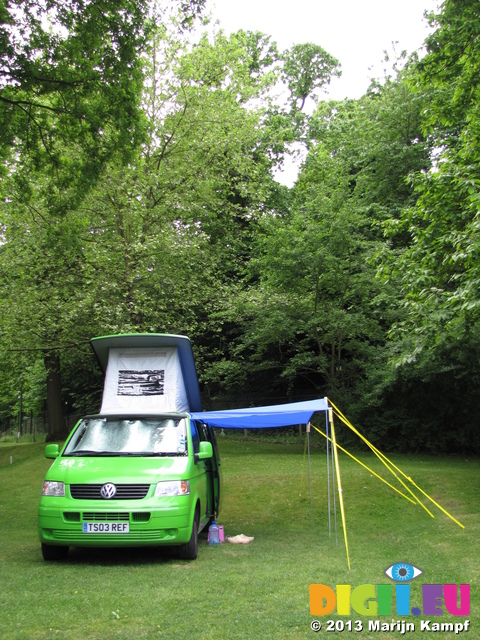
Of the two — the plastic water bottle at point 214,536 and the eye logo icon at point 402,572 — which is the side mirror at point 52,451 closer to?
the plastic water bottle at point 214,536

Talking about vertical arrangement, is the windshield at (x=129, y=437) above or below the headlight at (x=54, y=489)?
above

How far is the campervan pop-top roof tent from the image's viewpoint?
9781mm

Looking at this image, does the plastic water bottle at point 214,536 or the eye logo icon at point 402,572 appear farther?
the plastic water bottle at point 214,536

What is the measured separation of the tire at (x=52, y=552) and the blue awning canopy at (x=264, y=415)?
2581 mm

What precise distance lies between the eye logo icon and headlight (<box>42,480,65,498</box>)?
13.1 feet

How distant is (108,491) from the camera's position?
7152 millimetres

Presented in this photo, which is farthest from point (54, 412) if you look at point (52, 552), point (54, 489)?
point (54, 489)

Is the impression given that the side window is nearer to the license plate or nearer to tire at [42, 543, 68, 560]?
the license plate

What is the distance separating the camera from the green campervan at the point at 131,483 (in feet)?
23.2

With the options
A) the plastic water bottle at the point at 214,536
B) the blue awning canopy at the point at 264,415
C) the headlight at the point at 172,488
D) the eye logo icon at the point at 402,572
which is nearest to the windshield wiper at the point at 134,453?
the headlight at the point at 172,488

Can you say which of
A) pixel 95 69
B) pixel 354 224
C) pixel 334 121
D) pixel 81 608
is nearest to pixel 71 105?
pixel 95 69

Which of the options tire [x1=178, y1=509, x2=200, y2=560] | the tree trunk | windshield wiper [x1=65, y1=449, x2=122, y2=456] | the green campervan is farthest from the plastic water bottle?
the tree trunk

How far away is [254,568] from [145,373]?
3.92 meters

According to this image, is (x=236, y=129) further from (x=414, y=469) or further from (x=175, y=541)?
(x=175, y=541)
